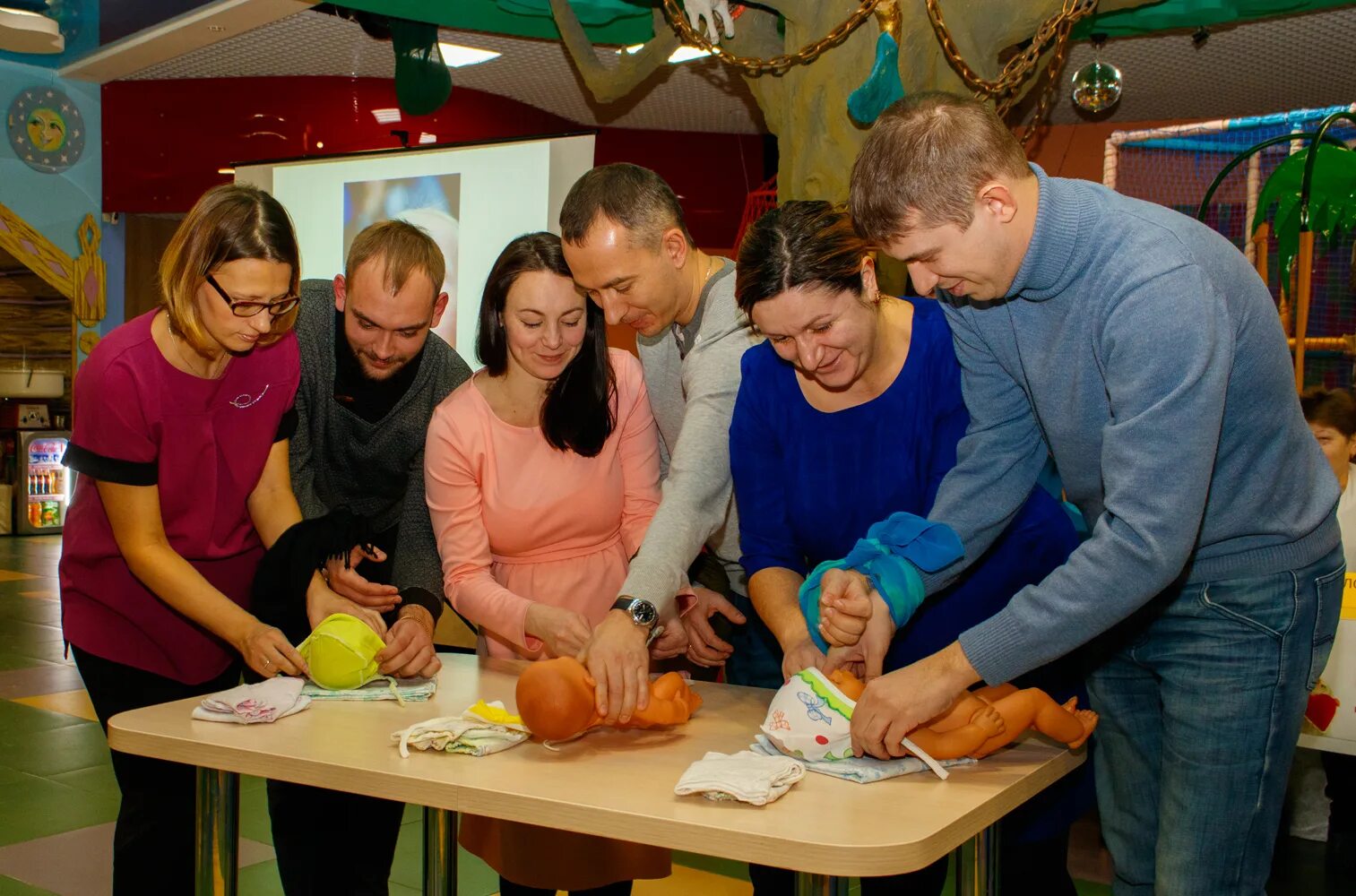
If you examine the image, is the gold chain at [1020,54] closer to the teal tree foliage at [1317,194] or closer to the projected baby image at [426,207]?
the teal tree foliage at [1317,194]

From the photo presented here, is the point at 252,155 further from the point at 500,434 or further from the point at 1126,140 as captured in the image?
the point at 500,434

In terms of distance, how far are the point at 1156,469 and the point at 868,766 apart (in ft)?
1.59

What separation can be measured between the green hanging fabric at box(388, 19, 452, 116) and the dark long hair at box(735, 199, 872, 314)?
3480 mm

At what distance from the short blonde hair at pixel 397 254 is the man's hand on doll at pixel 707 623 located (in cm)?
73

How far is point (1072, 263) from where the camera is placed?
148 cm

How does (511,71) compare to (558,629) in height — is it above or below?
above

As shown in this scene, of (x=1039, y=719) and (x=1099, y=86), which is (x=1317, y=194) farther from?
(x=1039, y=719)

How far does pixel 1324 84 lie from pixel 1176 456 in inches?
250

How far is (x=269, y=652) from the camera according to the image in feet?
6.28

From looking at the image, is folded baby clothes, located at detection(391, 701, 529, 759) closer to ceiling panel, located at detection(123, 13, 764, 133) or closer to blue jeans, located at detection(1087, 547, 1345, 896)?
blue jeans, located at detection(1087, 547, 1345, 896)

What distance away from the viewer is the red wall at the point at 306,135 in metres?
6.78

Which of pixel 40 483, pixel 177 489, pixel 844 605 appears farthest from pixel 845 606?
pixel 40 483

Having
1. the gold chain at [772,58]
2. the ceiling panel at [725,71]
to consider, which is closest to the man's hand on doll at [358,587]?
the gold chain at [772,58]

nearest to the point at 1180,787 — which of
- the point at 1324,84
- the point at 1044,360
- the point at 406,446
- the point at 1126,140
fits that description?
the point at 1044,360
